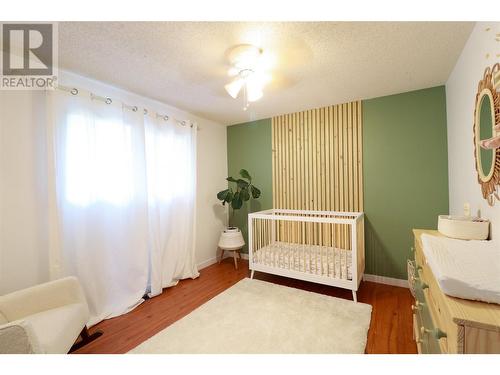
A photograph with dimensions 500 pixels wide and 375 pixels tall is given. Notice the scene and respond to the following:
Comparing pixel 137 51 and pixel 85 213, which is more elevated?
pixel 137 51

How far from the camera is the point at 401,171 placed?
101 inches

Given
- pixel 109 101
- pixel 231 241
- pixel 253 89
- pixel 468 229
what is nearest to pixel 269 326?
pixel 231 241

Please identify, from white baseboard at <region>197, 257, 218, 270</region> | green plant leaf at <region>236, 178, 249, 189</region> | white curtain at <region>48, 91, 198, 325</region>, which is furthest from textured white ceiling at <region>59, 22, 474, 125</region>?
white baseboard at <region>197, 257, 218, 270</region>

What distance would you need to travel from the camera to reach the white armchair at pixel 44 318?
1075 mm

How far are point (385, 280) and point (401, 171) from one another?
1.36m

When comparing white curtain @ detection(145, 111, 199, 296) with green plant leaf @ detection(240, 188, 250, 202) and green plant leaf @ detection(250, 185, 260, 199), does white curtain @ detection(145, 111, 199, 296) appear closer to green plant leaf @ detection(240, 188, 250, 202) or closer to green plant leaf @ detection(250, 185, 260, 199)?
green plant leaf @ detection(240, 188, 250, 202)

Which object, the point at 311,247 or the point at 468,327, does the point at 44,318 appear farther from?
the point at 311,247

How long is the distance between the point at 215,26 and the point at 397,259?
304cm

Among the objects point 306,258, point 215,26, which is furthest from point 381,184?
point 215,26

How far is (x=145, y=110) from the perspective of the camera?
251cm

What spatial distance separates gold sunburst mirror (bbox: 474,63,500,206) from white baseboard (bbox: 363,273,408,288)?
5.40 feet

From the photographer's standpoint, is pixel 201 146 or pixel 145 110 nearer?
pixel 145 110

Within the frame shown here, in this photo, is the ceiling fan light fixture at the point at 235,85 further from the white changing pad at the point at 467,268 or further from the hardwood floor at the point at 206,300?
the hardwood floor at the point at 206,300

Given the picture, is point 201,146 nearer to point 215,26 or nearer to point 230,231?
point 230,231
